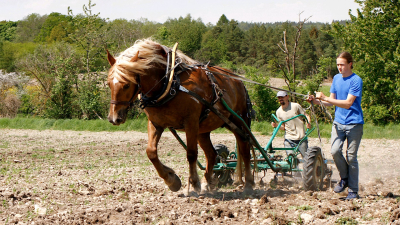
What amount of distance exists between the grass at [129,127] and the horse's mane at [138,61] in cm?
1182

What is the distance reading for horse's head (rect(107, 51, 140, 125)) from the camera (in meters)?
4.78

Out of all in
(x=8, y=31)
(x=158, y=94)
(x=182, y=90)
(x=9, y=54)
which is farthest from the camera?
(x=8, y=31)

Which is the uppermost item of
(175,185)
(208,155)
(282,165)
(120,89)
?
(120,89)

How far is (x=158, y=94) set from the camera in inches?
201

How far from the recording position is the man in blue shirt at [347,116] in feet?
16.9

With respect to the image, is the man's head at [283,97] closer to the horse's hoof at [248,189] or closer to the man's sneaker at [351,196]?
the horse's hoof at [248,189]

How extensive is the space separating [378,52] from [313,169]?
1511 cm

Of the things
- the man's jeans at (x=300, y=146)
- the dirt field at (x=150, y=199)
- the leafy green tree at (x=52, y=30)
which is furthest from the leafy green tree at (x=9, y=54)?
the man's jeans at (x=300, y=146)

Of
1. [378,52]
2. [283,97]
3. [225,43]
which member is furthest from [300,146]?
[225,43]

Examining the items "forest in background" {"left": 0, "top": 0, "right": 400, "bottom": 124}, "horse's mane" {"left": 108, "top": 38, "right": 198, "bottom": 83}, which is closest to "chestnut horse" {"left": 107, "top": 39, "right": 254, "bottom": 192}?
"horse's mane" {"left": 108, "top": 38, "right": 198, "bottom": 83}

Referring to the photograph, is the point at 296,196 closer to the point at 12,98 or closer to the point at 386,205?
the point at 386,205

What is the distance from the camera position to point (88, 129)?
1905cm

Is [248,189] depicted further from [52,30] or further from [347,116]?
[52,30]

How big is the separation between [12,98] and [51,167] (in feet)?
70.7
